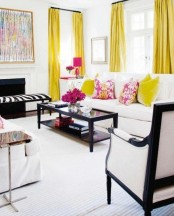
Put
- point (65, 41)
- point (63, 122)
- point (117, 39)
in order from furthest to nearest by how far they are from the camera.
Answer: point (65, 41) < point (117, 39) < point (63, 122)

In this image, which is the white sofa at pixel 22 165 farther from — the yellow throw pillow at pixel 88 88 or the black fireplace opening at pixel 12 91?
the black fireplace opening at pixel 12 91

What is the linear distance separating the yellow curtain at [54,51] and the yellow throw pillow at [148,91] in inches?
119

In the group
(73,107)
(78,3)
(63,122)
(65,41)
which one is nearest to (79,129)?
(73,107)

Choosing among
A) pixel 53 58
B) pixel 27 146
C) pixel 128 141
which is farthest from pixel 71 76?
pixel 128 141

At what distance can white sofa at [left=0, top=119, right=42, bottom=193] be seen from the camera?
2.49 metres

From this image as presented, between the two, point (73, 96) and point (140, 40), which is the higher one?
point (140, 40)

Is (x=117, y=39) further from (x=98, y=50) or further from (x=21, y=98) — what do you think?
(x=21, y=98)

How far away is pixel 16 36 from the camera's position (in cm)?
604

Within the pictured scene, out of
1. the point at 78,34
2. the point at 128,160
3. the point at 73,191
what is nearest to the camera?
the point at 128,160

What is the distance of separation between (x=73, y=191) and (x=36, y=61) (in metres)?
4.55

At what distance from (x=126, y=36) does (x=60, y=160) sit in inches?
152

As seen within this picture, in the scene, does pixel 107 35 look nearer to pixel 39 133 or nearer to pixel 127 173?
pixel 39 133

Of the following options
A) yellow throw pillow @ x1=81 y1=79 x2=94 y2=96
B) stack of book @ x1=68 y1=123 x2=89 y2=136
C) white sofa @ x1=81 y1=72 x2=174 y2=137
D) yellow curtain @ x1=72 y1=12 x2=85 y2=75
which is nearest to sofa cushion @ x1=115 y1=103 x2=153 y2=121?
white sofa @ x1=81 y1=72 x2=174 y2=137

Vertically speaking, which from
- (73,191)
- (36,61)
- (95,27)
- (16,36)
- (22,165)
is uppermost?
(95,27)
